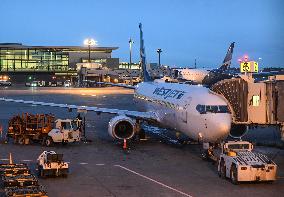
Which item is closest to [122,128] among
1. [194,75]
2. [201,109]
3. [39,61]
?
[201,109]

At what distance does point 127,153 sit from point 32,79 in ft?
527

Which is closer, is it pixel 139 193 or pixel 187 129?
pixel 139 193

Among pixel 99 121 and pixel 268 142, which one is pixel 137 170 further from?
pixel 99 121

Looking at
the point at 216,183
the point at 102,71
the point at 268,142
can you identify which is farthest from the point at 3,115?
the point at 102,71

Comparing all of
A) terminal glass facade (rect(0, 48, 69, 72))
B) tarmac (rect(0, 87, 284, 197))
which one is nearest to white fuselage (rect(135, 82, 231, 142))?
tarmac (rect(0, 87, 284, 197))

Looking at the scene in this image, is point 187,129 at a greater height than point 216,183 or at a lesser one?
greater

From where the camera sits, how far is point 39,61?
190750mm

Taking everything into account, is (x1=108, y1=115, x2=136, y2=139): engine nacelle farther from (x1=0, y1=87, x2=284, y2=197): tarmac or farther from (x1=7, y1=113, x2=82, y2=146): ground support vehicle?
(x1=7, y1=113, x2=82, y2=146): ground support vehicle

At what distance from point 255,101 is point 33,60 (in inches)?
6554

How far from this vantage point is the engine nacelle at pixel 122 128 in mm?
36219

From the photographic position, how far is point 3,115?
61969 mm

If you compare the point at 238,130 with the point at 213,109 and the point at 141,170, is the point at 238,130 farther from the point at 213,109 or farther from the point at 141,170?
the point at 141,170

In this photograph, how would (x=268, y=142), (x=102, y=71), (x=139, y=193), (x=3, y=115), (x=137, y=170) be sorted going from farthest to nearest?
(x=102, y=71), (x=3, y=115), (x=268, y=142), (x=137, y=170), (x=139, y=193)

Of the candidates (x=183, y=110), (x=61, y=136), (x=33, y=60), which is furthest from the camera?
(x=33, y=60)
